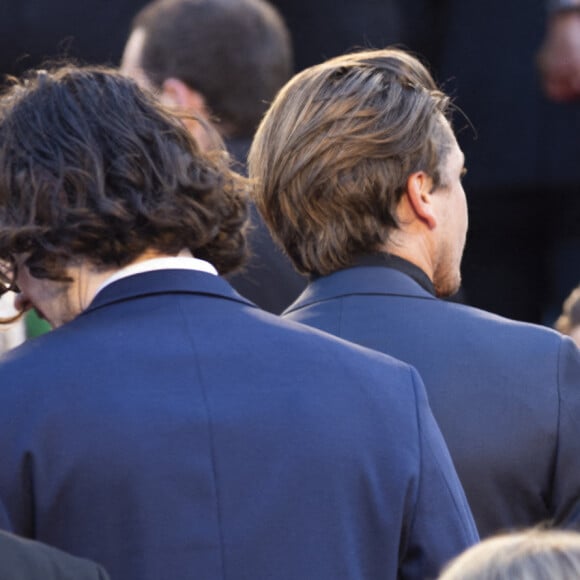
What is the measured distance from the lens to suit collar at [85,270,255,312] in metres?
2.10

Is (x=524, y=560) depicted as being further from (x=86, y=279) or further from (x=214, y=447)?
(x=86, y=279)

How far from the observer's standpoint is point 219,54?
4.12 meters

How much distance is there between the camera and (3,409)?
199 cm

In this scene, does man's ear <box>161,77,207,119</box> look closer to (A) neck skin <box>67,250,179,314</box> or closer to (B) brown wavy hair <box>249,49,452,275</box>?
(B) brown wavy hair <box>249,49,452,275</box>

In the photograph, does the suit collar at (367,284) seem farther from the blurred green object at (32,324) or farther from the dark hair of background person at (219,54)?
the dark hair of background person at (219,54)

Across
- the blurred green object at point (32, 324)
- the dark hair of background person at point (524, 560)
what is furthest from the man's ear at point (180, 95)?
the dark hair of background person at point (524, 560)

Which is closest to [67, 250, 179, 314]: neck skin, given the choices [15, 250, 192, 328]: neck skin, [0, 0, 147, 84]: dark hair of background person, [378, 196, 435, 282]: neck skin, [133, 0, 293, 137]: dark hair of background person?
[15, 250, 192, 328]: neck skin

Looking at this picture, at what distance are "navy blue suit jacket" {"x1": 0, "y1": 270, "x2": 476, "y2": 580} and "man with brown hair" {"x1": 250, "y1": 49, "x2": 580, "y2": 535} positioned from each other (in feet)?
0.75

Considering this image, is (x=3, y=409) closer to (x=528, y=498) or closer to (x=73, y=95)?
(x=73, y=95)

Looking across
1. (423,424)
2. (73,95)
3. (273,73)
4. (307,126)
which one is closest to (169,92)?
(273,73)

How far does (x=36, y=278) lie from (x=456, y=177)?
2.66ft

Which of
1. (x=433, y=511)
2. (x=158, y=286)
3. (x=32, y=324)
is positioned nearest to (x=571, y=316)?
(x=32, y=324)

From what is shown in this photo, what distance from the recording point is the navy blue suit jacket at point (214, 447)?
1.96 metres

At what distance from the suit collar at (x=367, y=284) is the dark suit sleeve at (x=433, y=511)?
0.39 metres
